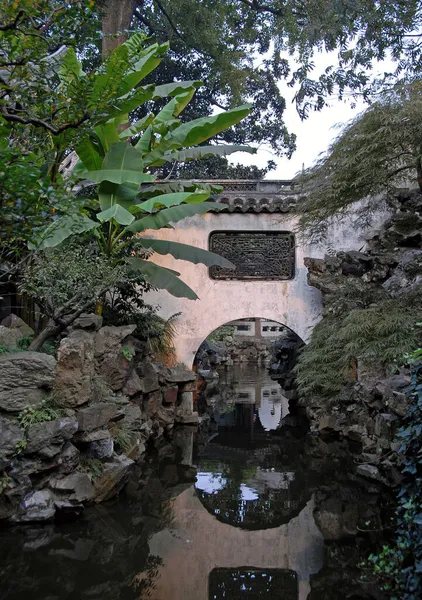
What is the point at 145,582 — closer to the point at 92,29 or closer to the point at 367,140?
the point at 92,29

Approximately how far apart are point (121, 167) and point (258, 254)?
3795 millimetres

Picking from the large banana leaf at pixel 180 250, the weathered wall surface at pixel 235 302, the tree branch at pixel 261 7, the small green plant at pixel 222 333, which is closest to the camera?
the large banana leaf at pixel 180 250

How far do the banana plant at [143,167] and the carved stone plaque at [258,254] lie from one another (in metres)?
1.29

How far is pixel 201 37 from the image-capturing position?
14.4 m

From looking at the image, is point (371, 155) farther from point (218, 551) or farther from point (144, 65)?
point (218, 551)

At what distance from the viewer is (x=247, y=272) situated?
10617 millimetres

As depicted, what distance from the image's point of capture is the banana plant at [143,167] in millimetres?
7461

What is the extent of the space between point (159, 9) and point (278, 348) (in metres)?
Result: 9.80

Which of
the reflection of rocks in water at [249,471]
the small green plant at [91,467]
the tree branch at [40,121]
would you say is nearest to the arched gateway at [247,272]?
the reflection of rocks in water at [249,471]

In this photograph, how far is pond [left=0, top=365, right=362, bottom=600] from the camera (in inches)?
153

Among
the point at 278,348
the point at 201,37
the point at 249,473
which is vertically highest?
the point at 201,37

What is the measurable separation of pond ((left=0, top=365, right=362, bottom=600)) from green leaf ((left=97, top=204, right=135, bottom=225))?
125 inches

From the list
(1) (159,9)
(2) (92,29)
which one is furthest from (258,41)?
(2) (92,29)

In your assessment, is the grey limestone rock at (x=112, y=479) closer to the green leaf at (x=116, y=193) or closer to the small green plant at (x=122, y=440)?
the small green plant at (x=122, y=440)
